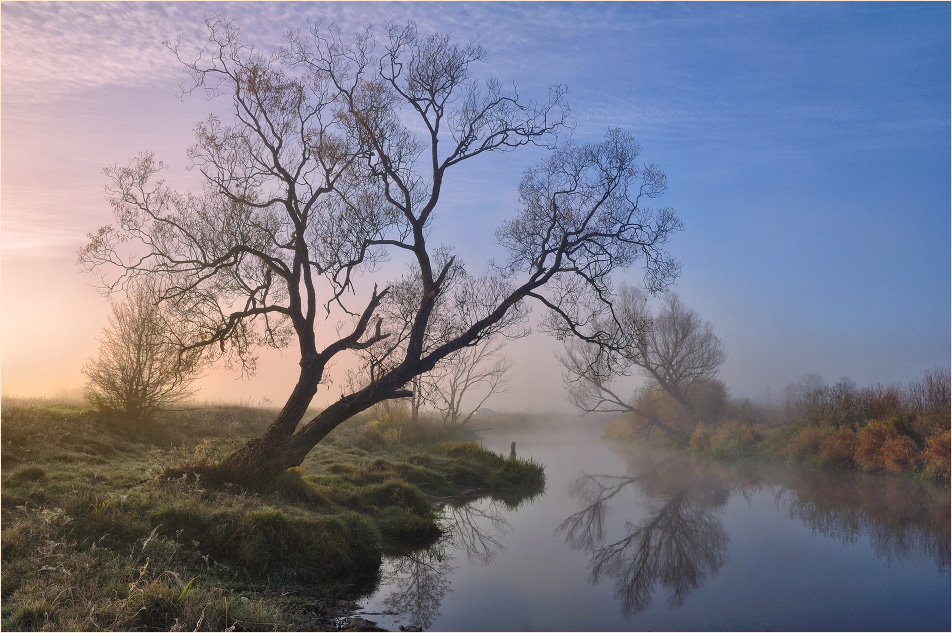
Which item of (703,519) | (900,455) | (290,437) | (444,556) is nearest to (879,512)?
(703,519)

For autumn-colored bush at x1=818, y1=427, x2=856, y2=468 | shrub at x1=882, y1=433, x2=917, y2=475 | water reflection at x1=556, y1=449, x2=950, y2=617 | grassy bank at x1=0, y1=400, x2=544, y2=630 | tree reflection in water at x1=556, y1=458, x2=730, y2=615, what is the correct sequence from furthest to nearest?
autumn-colored bush at x1=818, y1=427, x2=856, y2=468
shrub at x1=882, y1=433, x2=917, y2=475
water reflection at x1=556, y1=449, x2=950, y2=617
tree reflection in water at x1=556, y1=458, x2=730, y2=615
grassy bank at x1=0, y1=400, x2=544, y2=630

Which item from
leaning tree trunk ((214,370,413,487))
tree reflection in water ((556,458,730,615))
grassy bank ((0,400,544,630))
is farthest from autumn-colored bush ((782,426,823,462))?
leaning tree trunk ((214,370,413,487))

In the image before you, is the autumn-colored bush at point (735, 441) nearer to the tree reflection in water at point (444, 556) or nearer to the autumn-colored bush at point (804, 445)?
the autumn-colored bush at point (804, 445)

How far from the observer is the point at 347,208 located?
12656mm

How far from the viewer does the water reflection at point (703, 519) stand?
406 inches

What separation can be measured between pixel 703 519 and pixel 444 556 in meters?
6.96

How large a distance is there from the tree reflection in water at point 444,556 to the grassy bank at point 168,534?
0.45m

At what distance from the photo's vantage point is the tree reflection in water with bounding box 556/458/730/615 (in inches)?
380

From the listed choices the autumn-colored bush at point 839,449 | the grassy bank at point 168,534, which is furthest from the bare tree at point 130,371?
the autumn-colored bush at point 839,449

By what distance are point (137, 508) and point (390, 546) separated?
15.3 feet

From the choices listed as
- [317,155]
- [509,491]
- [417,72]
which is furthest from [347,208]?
[509,491]

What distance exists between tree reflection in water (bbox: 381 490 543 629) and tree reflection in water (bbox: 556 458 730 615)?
1.82 metres

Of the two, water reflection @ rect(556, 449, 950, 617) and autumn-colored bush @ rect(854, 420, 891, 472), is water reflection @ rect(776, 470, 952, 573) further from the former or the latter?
autumn-colored bush @ rect(854, 420, 891, 472)

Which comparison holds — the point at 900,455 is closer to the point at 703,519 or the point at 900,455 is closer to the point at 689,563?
the point at 703,519
